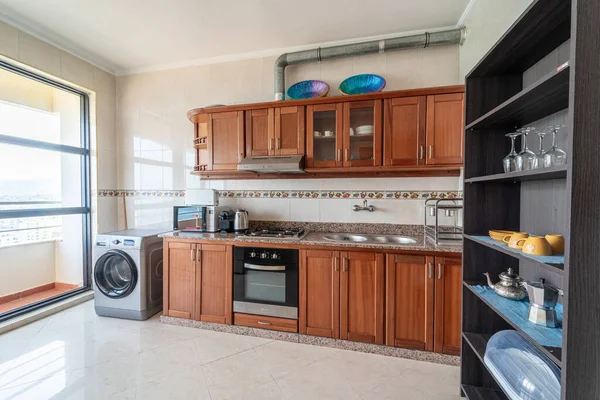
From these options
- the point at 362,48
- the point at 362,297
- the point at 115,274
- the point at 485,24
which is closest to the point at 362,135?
the point at 362,48

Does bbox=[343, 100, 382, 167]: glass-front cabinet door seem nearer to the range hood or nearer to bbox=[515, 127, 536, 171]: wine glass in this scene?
the range hood

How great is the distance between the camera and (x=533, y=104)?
110 centimetres

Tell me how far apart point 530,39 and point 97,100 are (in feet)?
13.4

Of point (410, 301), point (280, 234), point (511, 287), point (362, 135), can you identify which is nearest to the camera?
point (511, 287)

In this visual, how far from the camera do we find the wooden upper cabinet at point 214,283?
2332 millimetres

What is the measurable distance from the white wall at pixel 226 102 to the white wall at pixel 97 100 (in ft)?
0.29

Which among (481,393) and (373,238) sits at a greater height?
(373,238)

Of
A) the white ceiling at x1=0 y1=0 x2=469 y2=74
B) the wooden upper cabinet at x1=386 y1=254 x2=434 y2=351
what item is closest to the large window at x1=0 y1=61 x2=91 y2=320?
the white ceiling at x1=0 y1=0 x2=469 y2=74

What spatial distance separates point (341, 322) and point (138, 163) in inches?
122

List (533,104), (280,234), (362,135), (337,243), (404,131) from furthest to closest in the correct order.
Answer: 1. (280,234)
2. (362,135)
3. (404,131)
4. (337,243)
5. (533,104)

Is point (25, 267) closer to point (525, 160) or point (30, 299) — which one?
point (30, 299)

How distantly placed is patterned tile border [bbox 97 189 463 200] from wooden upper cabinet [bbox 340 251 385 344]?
0.80 m

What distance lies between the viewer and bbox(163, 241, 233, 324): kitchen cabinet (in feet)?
7.70

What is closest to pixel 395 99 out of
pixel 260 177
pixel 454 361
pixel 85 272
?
pixel 260 177
